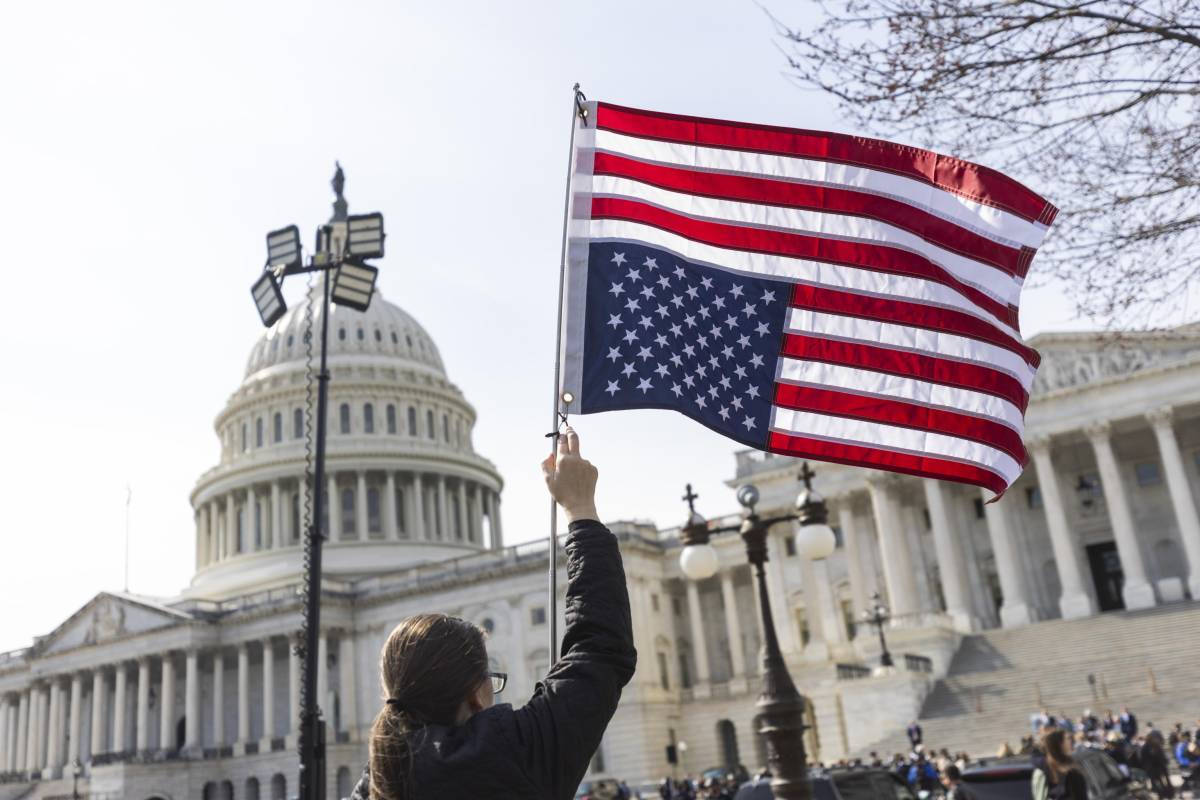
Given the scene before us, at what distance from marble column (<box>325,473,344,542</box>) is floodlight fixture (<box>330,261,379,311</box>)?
241 ft

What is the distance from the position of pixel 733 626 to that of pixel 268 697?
30929 millimetres

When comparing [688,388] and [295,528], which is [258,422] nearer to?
[295,528]

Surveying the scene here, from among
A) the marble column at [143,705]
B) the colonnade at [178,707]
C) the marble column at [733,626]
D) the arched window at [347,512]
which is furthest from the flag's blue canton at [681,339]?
the arched window at [347,512]

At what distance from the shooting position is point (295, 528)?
91.0 metres

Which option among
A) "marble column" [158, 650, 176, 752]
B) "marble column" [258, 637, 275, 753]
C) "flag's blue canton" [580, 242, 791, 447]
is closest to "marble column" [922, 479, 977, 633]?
"marble column" [258, 637, 275, 753]

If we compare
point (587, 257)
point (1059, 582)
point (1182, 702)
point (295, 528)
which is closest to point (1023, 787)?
point (587, 257)

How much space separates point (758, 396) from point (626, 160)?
1914 millimetres

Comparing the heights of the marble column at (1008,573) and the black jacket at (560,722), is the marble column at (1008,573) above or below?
above

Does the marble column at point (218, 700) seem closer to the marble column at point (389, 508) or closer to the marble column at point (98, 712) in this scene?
the marble column at point (98, 712)

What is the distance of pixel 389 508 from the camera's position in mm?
92625

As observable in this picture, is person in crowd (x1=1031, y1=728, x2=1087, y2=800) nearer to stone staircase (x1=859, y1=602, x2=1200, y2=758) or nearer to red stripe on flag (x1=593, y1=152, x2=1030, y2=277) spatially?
red stripe on flag (x1=593, y1=152, x2=1030, y2=277)

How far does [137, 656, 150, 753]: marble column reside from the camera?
78.2 m

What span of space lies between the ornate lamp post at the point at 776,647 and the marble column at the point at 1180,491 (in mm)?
39281

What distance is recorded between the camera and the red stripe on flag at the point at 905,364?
8383mm
